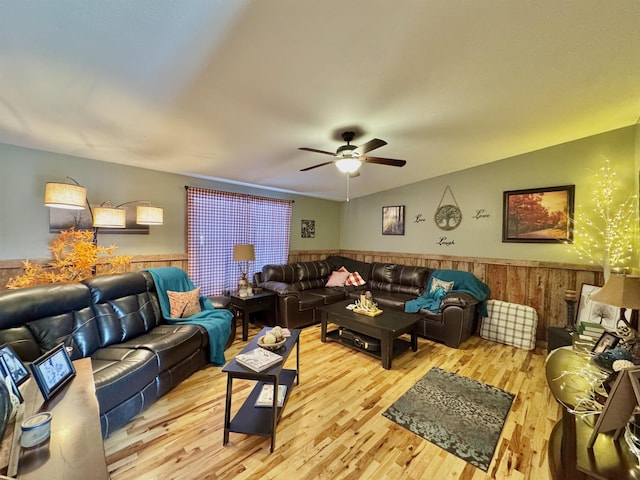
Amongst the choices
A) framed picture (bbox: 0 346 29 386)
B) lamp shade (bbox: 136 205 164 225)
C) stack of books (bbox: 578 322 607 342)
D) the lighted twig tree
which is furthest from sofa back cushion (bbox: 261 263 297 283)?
the lighted twig tree

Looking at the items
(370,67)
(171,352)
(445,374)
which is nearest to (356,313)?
(445,374)

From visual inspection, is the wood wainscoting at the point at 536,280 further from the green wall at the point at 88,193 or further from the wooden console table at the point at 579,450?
the green wall at the point at 88,193

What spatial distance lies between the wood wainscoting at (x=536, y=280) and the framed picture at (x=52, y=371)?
4.72 m

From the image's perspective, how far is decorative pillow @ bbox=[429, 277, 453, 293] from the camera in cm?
399

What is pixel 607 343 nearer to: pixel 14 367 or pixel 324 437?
pixel 324 437

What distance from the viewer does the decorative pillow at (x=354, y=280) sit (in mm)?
4993

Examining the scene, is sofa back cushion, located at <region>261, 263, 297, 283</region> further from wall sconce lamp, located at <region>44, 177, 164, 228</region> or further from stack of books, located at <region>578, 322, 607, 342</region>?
stack of books, located at <region>578, 322, 607, 342</region>

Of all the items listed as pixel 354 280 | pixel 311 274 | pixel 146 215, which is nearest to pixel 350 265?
pixel 354 280

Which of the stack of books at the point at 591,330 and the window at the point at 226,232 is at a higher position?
the window at the point at 226,232

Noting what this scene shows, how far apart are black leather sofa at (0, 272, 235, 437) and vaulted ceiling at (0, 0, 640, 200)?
147 centimetres

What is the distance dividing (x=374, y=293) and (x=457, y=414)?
→ 8.20 ft

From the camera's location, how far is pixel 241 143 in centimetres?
286

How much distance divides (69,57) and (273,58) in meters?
1.17

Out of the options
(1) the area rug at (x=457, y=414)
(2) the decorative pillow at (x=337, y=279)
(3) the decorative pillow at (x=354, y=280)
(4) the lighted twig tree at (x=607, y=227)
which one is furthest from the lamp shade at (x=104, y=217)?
(4) the lighted twig tree at (x=607, y=227)
